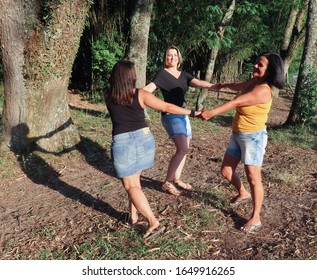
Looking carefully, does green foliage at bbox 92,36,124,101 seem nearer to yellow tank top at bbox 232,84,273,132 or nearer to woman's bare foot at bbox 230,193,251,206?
woman's bare foot at bbox 230,193,251,206

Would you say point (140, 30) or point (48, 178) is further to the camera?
point (140, 30)

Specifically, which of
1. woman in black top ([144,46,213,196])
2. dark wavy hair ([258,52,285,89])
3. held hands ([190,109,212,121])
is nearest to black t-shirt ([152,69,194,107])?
woman in black top ([144,46,213,196])

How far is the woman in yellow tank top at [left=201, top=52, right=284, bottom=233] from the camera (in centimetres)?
344

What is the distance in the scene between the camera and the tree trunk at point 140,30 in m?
8.02

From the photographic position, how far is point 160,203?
4512 millimetres

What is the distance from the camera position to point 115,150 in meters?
3.40

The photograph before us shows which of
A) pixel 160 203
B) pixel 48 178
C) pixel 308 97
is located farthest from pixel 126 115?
pixel 308 97

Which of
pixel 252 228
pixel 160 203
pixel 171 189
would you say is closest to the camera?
pixel 252 228

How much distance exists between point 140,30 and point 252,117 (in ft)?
17.1

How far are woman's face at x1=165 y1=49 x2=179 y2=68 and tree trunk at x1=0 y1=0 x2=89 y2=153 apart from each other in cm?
205

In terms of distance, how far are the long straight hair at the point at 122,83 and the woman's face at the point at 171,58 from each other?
4.35 feet

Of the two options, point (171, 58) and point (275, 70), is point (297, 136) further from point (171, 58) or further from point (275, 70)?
point (275, 70)

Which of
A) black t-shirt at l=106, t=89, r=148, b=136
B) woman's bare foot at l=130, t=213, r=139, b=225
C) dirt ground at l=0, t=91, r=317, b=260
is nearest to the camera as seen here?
black t-shirt at l=106, t=89, r=148, b=136

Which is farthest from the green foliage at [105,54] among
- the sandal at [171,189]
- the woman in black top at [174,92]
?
the sandal at [171,189]
